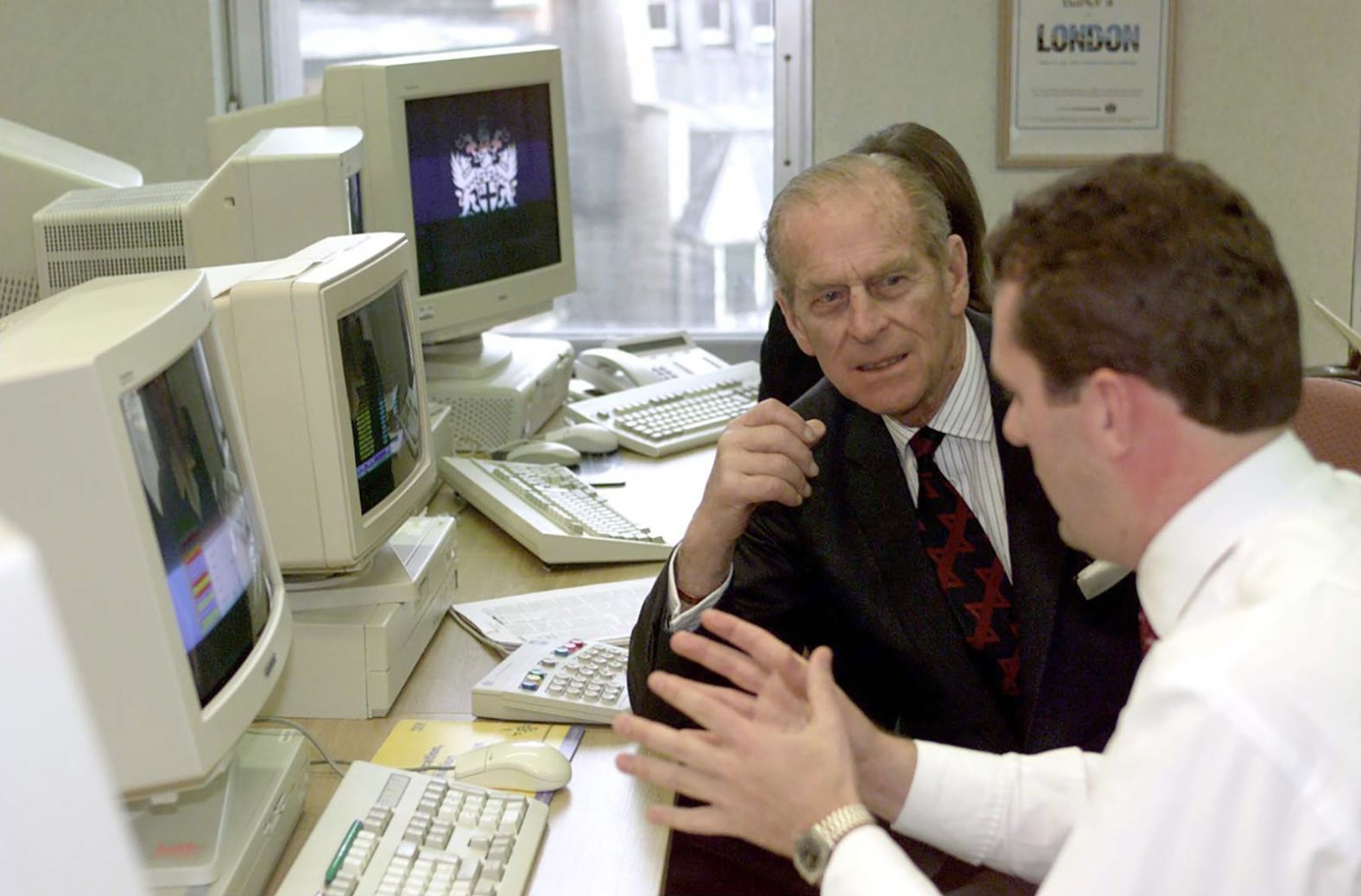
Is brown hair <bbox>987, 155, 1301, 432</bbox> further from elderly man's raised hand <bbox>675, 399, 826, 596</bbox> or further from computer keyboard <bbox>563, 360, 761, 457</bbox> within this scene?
computer keyboard <bbox>563, 360, 761, 457</bbox>

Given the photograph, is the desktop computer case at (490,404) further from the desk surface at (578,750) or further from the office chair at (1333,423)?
the office chair at (1333,423)

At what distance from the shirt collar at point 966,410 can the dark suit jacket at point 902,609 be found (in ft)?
0.04

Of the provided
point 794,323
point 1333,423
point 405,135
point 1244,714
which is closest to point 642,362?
point 405,135

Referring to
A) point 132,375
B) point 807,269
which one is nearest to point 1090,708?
point 807,269

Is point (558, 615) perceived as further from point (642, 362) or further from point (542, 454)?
point (642, 362)

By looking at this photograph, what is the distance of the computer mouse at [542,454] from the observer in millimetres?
2686

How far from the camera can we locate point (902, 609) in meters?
1.77

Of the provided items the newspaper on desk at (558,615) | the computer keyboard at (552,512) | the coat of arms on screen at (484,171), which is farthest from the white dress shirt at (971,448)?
the coat of arms on screen at (484,171)

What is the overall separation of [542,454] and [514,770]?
47.6 inches

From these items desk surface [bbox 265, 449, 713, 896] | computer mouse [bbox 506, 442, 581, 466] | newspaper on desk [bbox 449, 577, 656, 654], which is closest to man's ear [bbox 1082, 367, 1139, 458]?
desk surface [bbox 265, 449, 713, 896]

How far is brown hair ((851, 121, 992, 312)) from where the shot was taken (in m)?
2.25

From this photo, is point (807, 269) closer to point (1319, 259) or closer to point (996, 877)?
point (996, 877)

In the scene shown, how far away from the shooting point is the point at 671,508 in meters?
2.52

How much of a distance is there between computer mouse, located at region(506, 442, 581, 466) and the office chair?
1.27m
